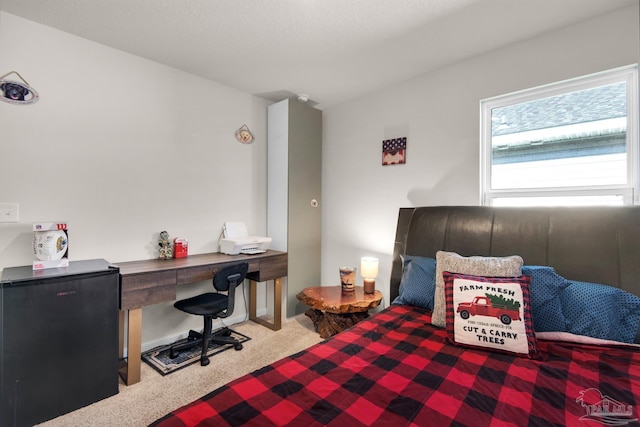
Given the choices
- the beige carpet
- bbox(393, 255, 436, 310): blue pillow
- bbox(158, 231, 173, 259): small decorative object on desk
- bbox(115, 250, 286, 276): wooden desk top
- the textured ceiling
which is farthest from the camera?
bbox(158, 231, 173, 259): small decorative object on desk

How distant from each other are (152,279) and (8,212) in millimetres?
1006

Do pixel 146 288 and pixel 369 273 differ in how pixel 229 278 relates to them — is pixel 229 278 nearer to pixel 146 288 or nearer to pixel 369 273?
pixel 146 288

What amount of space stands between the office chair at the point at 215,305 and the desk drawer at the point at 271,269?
13.6 inches

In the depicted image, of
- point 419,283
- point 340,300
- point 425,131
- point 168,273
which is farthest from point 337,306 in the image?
point 425,131

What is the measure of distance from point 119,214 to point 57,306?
0.87 metres

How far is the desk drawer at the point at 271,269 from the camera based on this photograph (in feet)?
9.61

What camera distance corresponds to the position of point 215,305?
2.44 m

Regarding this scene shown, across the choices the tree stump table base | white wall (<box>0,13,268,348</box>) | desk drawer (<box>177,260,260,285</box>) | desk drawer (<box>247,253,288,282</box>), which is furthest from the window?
white wall (<box>0,13,268,348</box>)

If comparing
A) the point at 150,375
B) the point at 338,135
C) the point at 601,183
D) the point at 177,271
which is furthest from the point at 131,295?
the point at 601,183

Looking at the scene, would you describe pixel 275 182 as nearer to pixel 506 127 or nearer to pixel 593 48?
pixel 506 127

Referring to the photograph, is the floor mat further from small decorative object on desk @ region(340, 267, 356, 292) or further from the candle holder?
the candle holder

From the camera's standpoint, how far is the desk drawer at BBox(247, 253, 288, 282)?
9.61ft

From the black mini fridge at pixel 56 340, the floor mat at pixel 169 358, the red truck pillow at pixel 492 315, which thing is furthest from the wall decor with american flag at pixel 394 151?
the black mini fridge at pixel 56 340

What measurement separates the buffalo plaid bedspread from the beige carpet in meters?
1.13
